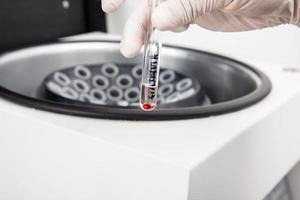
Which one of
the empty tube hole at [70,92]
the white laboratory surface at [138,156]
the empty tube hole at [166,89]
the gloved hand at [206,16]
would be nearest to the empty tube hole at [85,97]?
the empty tube hole at [70,92]

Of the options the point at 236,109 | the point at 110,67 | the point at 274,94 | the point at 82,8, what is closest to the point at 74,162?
the point at 236,109

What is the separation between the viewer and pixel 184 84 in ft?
3.63

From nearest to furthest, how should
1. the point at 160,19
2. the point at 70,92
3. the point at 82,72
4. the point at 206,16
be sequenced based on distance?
the point at 160,19
the point at 206,16
the point at 70,92
the point at 82,72

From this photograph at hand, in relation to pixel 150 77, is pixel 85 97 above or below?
below

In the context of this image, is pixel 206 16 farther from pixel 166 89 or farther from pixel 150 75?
pixel 166 89

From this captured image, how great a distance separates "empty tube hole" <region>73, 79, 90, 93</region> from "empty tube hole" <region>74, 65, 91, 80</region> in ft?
0.06

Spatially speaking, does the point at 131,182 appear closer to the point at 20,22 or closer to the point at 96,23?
the point at 20,22

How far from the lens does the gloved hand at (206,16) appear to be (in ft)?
1.73

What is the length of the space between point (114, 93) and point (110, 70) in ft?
0.24

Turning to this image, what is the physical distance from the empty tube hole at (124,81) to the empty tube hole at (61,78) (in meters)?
0.15

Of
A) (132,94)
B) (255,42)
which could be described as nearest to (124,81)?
(132,94)

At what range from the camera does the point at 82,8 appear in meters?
1.33

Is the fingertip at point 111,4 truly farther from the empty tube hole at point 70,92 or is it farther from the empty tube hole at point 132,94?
the empty tube hole at point 132,94

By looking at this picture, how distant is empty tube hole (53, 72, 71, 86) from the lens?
1.05 metres
